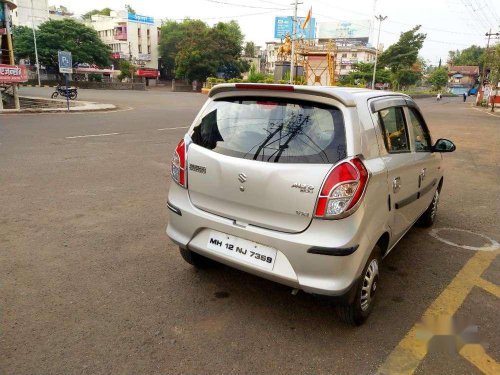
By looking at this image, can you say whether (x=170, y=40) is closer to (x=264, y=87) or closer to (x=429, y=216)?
(x=429, y=216)

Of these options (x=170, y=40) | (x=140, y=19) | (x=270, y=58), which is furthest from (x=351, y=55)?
(x=140, y=19)

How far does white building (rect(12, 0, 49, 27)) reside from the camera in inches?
2840

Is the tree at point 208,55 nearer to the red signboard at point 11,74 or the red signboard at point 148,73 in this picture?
the red signboard at point 148,73

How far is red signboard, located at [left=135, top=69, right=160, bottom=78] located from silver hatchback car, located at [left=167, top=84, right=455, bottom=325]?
240ft

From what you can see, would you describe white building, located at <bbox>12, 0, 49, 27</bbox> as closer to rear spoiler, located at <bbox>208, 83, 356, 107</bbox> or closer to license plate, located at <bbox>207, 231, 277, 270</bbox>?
rear spoiler, located at <bbox>208, 83, 356, 107</bbox>

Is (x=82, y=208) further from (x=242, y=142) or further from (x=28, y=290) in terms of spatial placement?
(x=242, y=142)

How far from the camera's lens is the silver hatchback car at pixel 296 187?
8.32 feet

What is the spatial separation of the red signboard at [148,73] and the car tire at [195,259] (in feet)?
240

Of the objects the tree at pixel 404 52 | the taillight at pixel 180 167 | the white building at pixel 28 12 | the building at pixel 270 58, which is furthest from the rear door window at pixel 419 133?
the building at pixel 270 58

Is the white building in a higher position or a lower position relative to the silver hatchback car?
higher

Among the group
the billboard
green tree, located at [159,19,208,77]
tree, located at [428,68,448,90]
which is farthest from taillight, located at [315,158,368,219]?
tree, located at [428,68,448,90]

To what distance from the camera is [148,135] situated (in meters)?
11.9

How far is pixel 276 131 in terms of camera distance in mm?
2822

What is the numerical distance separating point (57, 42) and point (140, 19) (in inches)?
1031
